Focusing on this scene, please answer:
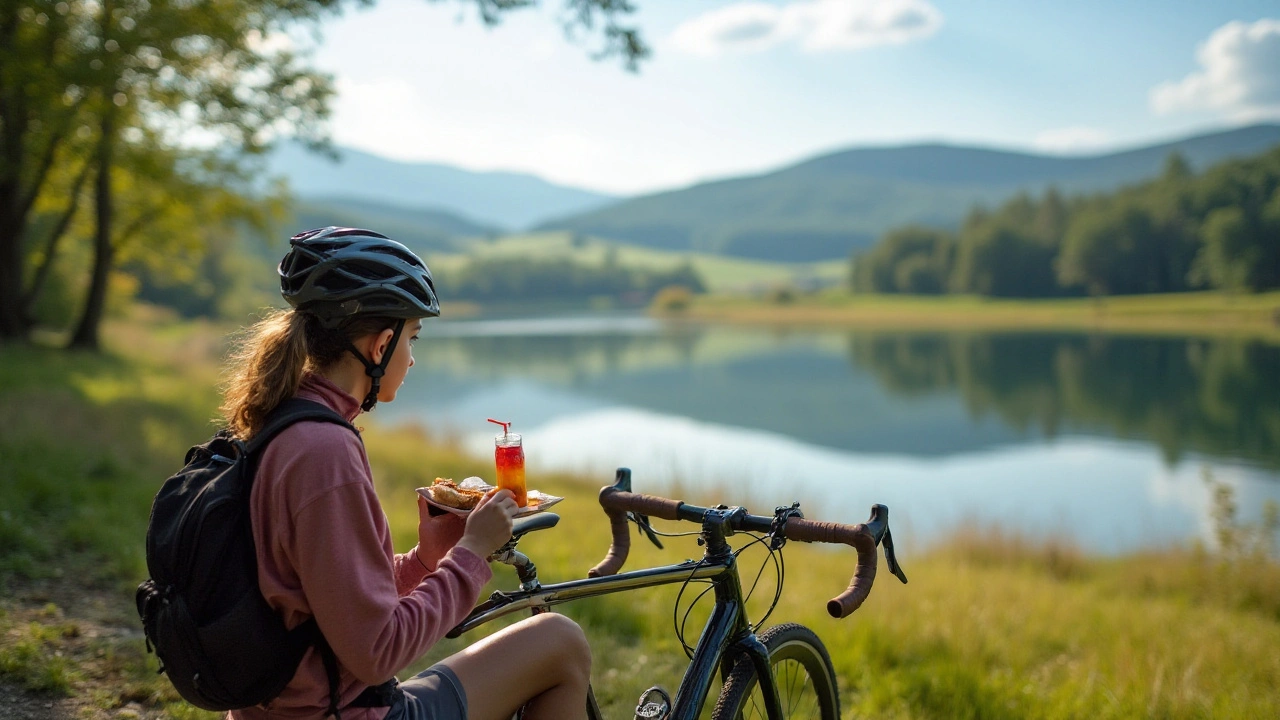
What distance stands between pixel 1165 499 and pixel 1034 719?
13813 mm


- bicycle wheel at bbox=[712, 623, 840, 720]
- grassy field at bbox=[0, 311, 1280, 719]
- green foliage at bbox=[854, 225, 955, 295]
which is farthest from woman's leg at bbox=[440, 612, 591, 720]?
green foliage at bbox=[854, 225, 955, 295]

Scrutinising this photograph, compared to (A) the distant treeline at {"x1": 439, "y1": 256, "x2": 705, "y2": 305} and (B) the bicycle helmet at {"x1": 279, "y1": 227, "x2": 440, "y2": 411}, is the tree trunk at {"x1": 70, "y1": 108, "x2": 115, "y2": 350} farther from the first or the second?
(A) the distant treeline at {"x1": 439, "y1": 256, "x2": 705, "y2": 305}

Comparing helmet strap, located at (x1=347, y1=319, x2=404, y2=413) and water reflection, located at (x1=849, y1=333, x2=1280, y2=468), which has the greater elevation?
helmet strap, located at (x1=347, y1=319, x2=404, y2=413)

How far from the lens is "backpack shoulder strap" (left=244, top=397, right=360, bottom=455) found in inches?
72.2

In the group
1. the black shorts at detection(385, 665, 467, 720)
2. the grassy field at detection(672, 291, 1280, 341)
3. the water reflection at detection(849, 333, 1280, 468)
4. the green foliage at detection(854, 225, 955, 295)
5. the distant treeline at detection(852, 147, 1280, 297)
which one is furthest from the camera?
the green foliage at detection(854, 225, 955, 295)

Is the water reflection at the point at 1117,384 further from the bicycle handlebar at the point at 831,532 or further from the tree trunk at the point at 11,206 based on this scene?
the tree trunk at the point at 11,206

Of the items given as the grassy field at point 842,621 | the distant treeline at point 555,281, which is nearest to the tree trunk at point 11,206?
the grassy field at point 842,621

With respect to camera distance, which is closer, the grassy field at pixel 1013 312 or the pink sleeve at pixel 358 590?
the pink sleeve at pixel 358 590

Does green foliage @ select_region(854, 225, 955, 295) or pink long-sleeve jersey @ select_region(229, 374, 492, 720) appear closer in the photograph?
pink long-sleeve jersey @ select_region(229, 374, 492, 720)

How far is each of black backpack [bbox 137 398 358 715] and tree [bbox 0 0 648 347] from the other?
25.9 feet

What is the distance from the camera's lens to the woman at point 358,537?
1796 mm

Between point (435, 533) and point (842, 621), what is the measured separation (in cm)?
399

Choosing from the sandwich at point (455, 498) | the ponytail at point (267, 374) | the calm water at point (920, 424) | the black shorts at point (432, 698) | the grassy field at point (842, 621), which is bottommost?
the calm water at point (920, 424)

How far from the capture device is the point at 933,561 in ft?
35.5
